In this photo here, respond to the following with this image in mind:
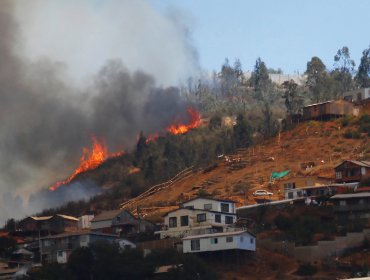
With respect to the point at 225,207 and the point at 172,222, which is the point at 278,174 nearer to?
the point at 225,207

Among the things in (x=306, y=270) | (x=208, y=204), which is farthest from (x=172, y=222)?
(x=306, y=270)

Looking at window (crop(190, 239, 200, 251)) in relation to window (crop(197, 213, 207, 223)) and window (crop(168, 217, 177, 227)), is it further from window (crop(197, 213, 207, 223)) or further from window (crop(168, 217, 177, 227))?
window (crop(168, 217, 177, 227))

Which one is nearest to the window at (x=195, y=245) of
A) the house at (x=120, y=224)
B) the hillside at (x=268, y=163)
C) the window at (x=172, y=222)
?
the window at (x=172, y=222)

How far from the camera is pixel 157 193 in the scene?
152 meters

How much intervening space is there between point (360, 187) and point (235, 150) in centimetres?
4971

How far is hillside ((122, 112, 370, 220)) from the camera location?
142 metres

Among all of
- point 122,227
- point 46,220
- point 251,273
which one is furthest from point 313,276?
point 46,220

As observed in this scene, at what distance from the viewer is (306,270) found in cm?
10069

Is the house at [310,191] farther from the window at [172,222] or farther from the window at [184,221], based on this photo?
the window at [172,222]

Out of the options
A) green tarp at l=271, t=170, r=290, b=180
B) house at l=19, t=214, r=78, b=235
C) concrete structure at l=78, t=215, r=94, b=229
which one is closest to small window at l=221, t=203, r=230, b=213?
concrete structure at l=78, t=215, r=94, b=229

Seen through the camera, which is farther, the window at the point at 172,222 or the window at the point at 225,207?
the window at the point at 225,207

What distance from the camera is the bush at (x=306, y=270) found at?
100062 millimetres

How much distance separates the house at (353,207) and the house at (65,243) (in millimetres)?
23690

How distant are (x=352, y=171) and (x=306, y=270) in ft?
105
